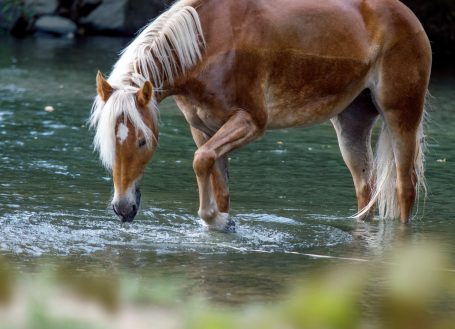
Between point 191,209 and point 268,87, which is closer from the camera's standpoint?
point 268,87

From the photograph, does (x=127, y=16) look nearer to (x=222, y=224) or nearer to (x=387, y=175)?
(x=387, y=175)

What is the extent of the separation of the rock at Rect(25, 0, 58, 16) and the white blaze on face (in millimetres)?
17268

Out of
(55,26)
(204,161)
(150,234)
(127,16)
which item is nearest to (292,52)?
(204,161)

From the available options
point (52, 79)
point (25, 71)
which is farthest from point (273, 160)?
point (25, 71)

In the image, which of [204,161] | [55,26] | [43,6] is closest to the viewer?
[204,161]

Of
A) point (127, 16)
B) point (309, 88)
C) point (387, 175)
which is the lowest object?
point (127, 16)

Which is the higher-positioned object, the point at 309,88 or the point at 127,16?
the point at 309,88

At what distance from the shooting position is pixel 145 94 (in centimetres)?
598

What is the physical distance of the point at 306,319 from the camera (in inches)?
85.9

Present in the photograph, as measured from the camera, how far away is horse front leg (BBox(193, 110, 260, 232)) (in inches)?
248

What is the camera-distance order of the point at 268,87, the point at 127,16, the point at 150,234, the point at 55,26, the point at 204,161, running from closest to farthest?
the point at 204,161 < the point at 150,234 < the point at 268,87 < the point at 127,16 < the point at 55,26

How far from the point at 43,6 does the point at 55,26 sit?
1.95 feet

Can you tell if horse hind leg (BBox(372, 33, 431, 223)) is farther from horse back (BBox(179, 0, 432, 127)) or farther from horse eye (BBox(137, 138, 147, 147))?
horse eye (BBox(137, 138, 147, 147))

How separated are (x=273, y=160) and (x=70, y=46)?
11.5 m
